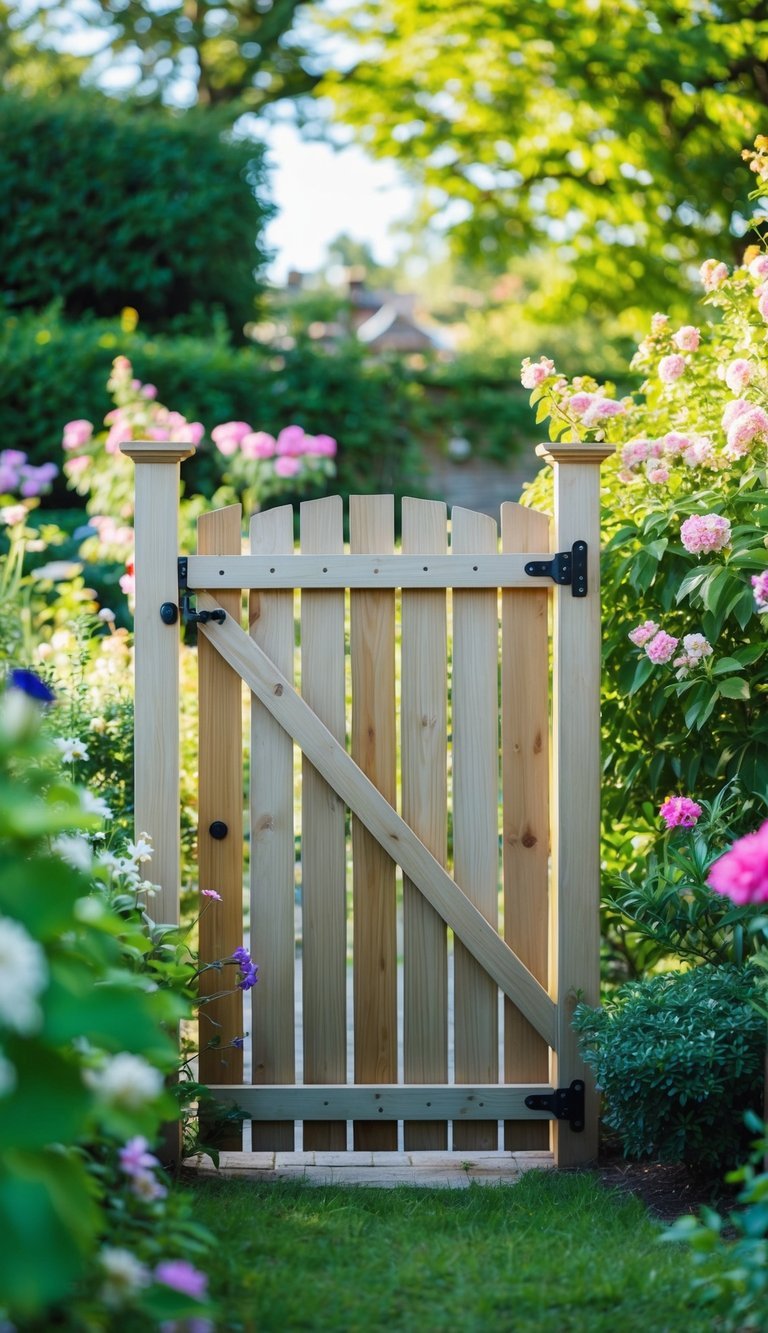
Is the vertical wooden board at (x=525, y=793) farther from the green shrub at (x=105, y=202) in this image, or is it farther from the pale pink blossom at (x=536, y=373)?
the green shrub at (x=105, y=202)

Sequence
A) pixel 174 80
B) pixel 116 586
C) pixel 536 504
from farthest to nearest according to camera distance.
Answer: pixel 174 80
pixel 116 586
pixel 536 504

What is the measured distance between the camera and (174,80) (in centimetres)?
1255

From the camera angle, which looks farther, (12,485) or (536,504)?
(12,485)

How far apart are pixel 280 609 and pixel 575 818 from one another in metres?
0.85

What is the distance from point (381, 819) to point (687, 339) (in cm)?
161

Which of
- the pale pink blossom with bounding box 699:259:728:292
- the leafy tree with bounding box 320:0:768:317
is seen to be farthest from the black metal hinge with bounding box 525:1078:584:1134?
the leafy tree with bounding box 320:0:768:317

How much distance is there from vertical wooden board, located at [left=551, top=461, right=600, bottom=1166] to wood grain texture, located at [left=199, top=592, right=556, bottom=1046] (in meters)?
0.08

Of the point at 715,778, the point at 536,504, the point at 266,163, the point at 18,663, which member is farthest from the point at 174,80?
the point at 715,778

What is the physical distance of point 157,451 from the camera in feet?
8.93

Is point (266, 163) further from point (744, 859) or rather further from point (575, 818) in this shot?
point (744, 859)

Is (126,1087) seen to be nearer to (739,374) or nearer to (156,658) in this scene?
(156,658)

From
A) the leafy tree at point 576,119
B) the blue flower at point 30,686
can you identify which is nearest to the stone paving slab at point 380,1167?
the blue flower at point 30,686

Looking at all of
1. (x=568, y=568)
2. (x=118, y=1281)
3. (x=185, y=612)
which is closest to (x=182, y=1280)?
(x=118, y=1281)

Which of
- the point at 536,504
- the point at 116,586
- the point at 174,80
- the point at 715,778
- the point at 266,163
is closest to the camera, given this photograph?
the point at 715,778
